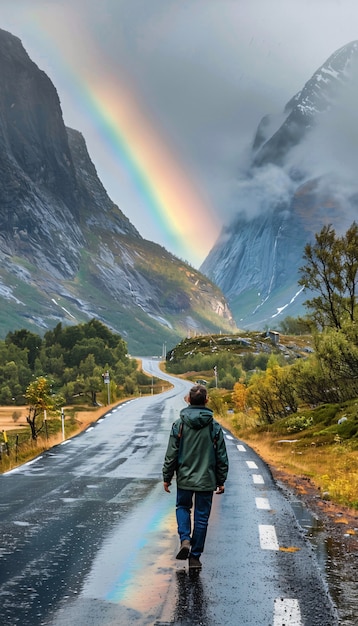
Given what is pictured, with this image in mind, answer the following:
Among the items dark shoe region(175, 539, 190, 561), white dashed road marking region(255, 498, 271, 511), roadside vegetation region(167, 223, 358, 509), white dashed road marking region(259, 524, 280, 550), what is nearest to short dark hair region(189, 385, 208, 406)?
dark shoe region(175, 539, 190, 561)

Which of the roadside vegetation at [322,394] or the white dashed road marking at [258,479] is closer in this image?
the white dashed road marking at [258,479]

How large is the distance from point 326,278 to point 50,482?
22624 millimetres

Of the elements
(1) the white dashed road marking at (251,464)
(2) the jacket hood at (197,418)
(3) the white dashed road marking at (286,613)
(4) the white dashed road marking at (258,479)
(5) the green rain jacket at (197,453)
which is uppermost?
(2) the jacket hood at (197,418)

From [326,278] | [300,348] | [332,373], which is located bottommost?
[332,373]

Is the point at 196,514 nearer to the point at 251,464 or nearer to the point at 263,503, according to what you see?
the point at 263,503

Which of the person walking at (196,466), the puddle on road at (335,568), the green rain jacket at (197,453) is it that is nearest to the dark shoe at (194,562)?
the person walking at (196,466)

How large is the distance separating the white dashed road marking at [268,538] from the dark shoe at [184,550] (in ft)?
4.22

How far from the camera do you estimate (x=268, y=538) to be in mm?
9031

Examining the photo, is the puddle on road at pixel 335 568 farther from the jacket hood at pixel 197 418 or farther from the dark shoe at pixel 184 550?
the jacket hood at pixel 197 418

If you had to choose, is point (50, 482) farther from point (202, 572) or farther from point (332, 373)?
point (332, 373)

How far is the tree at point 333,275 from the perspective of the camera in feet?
111

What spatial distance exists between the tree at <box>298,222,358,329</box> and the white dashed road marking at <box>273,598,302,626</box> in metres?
27.6

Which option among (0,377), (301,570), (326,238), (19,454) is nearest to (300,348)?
(0,377)

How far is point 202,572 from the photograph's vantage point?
729 centimetres
